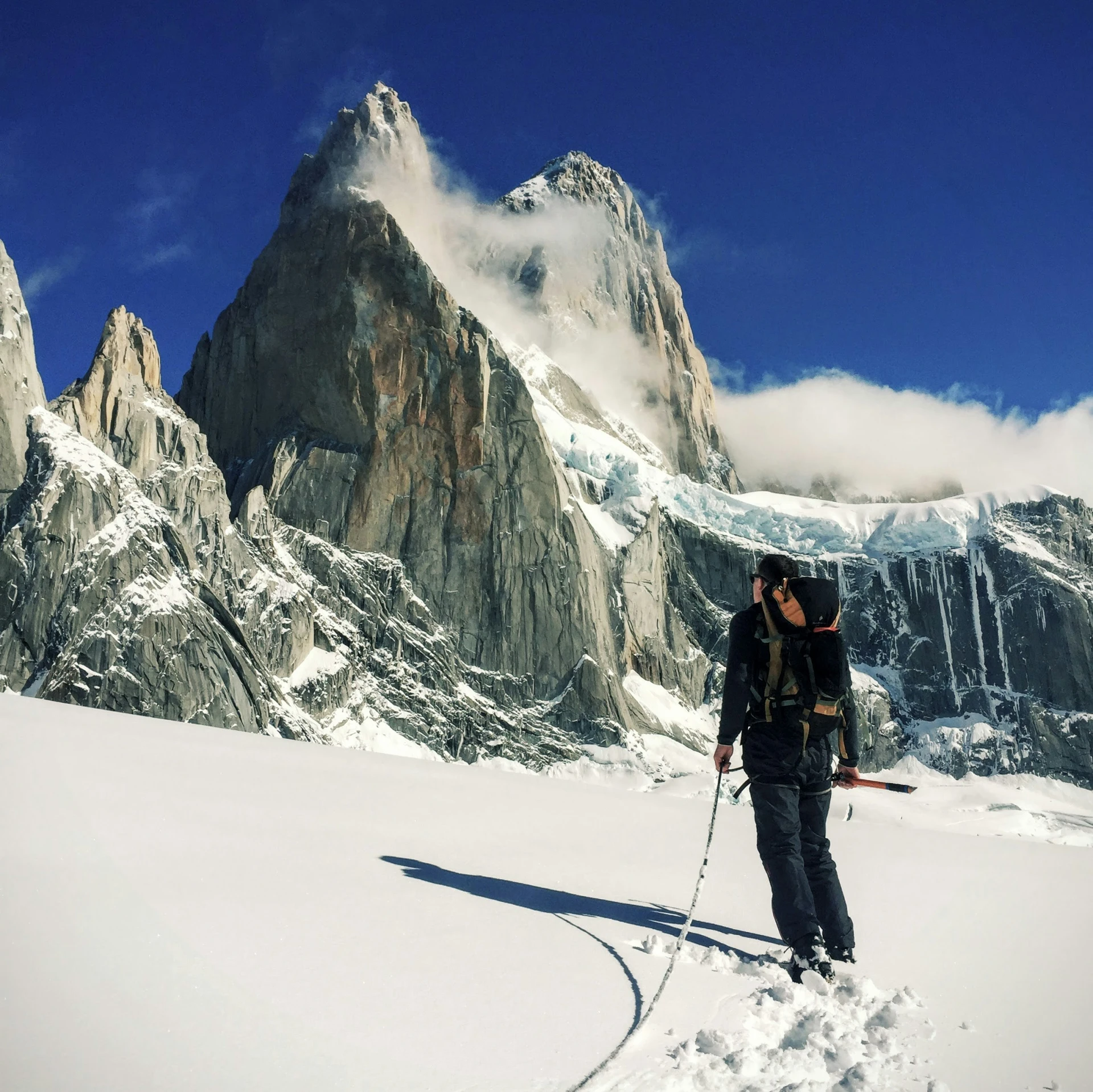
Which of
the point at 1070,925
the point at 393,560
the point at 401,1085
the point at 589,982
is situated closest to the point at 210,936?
the point at 401,1085

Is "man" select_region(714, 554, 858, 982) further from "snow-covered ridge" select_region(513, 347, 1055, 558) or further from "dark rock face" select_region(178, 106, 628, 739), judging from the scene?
"snow-covered ridge" select_region(513, 347, 1055, 558)

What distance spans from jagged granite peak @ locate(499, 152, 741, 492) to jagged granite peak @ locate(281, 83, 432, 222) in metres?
28.5

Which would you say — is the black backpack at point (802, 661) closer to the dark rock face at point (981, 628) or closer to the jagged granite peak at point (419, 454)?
the jagged granite peak at point (419, 454)

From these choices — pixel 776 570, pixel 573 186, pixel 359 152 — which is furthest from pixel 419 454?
pixel 573 186

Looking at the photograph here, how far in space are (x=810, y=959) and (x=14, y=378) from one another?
160ft

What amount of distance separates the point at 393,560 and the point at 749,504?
150 ft

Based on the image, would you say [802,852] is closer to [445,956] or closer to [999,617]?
[445,956]

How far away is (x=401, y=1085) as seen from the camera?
1.87 meters

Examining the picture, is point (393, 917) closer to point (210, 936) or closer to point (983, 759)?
point (210, 936)

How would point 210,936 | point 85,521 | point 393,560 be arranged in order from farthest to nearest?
point 393,560, point 85,521, point 210,936

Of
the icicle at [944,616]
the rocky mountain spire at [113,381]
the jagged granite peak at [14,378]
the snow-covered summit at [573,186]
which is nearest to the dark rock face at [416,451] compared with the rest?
the rocky mountain spire at [113,381]

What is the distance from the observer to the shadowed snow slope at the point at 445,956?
1988mm

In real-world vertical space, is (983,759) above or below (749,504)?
below

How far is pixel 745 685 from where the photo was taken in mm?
3809
